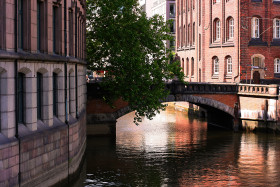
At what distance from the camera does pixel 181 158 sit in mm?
38781

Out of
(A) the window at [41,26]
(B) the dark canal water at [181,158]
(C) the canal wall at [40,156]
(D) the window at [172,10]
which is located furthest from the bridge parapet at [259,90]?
(D) the window at [172,10]

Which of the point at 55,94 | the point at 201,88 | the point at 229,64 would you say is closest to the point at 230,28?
the point at 229,64

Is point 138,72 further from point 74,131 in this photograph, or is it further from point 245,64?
point 245,64

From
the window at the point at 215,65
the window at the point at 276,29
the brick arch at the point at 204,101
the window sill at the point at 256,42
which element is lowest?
the brick arch at the point at 204,101

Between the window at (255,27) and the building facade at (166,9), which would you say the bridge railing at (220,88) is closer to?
the window at (255,27)

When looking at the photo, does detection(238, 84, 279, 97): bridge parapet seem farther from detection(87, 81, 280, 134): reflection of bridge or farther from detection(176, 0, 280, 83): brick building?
detection(176, 0, 280, 83): brick building

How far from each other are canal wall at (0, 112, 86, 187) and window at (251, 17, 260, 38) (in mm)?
38788

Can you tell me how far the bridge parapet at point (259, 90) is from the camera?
51.2m

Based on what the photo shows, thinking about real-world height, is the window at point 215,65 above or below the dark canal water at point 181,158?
above

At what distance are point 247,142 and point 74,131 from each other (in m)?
20.4

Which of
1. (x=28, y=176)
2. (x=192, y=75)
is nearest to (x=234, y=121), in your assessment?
(x=192, y=75)

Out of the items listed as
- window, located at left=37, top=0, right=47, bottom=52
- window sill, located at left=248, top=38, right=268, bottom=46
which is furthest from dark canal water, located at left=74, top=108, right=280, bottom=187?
window sill, located at left=248, top=38, right=268, bottom=46

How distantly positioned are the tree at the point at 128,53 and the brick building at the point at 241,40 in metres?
17.5

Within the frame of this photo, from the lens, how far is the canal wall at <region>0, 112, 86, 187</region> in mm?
19594
